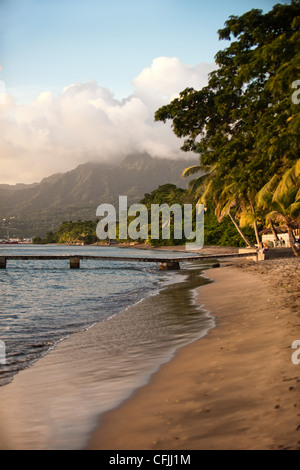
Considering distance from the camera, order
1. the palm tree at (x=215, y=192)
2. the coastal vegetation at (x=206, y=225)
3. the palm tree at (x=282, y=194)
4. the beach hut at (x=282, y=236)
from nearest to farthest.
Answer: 1. the palm tree at (x=282, y=194)
2. the palm tree at (x=215, y=192)
3. the beach hut at (x=282, y=236)
4. the coastal vegetation at (x=206, y=225)

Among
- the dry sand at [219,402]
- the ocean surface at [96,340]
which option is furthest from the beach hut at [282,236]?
the dry sand at [219,402]

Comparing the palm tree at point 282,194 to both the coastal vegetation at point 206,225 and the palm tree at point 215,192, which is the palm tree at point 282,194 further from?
the coastal vegetation at point 206,225

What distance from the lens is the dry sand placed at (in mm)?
3527

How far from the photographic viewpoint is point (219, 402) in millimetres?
4293

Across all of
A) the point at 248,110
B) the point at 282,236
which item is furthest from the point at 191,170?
the point at 248,110

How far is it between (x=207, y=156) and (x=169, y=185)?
9819 centimetres

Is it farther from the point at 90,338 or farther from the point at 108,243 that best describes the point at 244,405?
the point at 108,243

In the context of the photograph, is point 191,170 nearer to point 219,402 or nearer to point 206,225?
point 219,402

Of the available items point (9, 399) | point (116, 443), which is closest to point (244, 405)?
point (116, 443)

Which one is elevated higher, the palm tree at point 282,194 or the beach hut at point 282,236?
the palm tree at point 282,194

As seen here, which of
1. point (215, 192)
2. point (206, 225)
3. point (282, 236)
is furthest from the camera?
point (206, 225)

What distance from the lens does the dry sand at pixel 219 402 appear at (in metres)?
3.53

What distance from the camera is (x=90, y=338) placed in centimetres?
935

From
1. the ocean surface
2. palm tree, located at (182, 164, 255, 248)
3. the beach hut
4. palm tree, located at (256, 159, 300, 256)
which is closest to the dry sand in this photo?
the ocean surface
